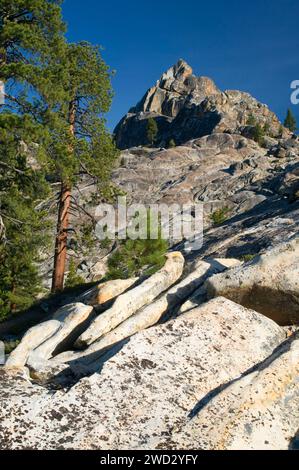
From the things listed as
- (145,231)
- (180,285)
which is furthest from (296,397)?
(145,231)

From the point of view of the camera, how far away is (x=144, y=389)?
701 centimetres

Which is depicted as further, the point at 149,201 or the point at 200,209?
the point at 149,201

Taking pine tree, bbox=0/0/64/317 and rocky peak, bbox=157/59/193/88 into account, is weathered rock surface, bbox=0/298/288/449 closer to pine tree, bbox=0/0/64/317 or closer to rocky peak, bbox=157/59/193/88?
pine tree, bbox=0/0/64/317

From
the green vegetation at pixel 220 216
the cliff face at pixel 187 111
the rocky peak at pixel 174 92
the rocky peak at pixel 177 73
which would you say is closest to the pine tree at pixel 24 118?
the green vegetation at pixel 220 216

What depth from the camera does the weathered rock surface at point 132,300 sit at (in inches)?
399

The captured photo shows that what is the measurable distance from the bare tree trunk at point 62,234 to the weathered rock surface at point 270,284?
1228cm

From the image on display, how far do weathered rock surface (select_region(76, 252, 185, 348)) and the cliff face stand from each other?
92.1 metres

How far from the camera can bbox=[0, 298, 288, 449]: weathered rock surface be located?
6141 mm

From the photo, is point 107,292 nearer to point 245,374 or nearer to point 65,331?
point 65,331

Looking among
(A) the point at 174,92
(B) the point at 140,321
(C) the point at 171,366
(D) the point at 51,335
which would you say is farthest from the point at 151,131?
(C) the point at 171,366
